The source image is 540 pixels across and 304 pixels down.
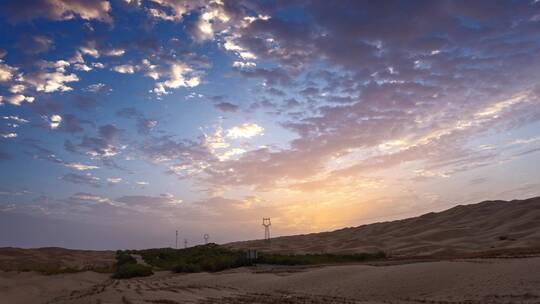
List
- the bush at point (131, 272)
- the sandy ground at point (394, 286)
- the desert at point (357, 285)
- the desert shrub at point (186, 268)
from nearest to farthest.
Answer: the sandy ground at point (394, 286), the desert at point (357, 285), the bush at point (131, 272), the desert shrub at point (186, 268)

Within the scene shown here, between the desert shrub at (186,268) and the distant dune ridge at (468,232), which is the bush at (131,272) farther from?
the distant dune ridge at (468,232)

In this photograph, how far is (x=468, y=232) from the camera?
54.1m

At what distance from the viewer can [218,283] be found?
29.5 m

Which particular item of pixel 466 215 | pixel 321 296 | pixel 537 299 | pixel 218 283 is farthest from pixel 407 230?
pixel 537 299

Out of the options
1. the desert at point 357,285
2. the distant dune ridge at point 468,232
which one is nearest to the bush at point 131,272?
the desert at point 357,285

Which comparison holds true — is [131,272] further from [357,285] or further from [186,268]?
[357,285]

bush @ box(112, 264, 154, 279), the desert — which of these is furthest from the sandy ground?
bush @ box(112, 264, 154, 279)

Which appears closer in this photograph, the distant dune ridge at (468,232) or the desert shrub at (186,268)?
the distant dune ridge at (468,232)

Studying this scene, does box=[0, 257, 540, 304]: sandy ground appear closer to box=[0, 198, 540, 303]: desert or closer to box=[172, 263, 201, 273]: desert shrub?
box=[0, 198, 540, 303]: desert

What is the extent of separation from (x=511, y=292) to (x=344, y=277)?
30.7 ft

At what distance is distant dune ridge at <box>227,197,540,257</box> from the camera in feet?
130

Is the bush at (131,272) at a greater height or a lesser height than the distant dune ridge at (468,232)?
lesser

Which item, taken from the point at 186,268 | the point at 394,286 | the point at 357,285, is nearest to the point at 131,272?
the point at 186,268

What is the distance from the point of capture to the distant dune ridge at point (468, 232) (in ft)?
130
